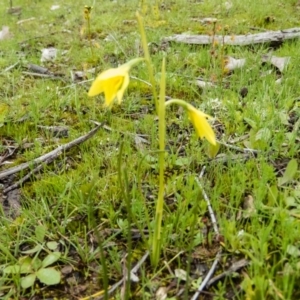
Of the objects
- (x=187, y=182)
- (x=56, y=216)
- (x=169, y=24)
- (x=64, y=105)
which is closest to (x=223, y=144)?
(x=187, y=182)

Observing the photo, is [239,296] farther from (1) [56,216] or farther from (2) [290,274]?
(1) [56,216]

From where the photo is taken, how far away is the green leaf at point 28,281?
1500 mm

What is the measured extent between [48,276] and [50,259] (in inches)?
3.4

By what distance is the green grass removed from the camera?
1.48 m

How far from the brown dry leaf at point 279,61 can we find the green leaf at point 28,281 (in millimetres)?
2309

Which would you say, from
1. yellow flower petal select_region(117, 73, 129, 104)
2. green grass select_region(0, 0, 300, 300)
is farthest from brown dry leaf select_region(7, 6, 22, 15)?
yellow flower petal select_region(117, 73, 129, 104)

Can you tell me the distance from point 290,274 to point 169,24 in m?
4.26

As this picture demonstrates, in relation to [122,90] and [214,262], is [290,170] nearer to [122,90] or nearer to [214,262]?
[214,262]

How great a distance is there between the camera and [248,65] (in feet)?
10.5

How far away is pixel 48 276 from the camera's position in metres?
1.52

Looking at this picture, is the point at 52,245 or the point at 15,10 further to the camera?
A: the point at 15,10

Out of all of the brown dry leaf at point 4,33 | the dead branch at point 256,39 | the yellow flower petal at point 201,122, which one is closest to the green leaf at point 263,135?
the yellow flower petal at point 201,122

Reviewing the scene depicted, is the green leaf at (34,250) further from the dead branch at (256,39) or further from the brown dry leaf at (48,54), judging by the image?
the brown dry leaf at (48,54)

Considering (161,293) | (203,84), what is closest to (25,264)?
(161,293)
